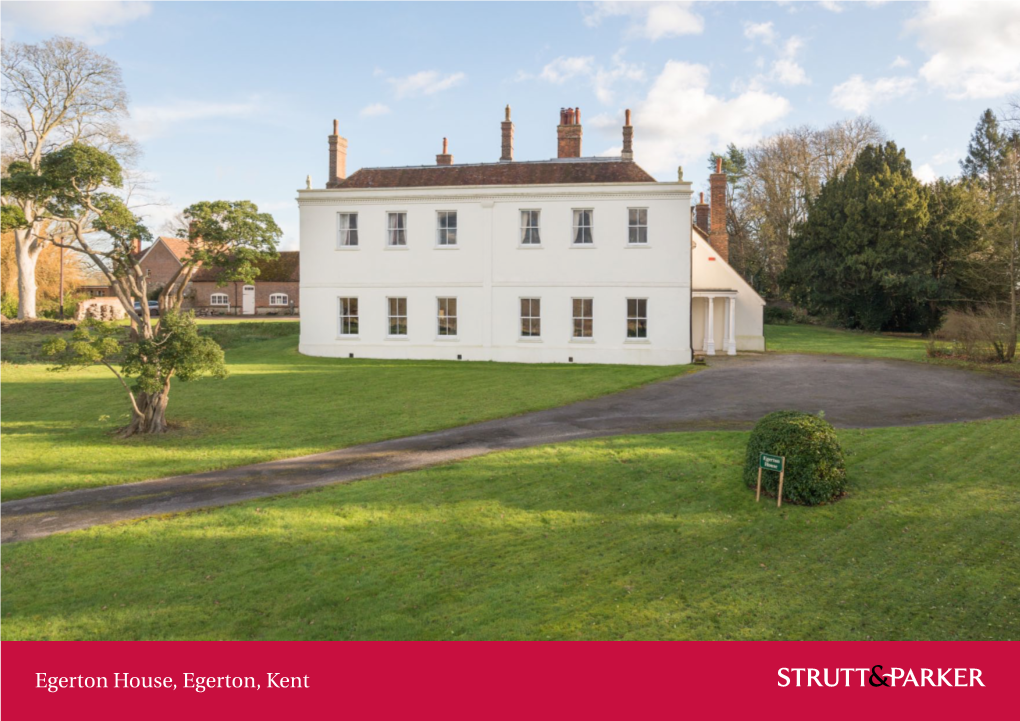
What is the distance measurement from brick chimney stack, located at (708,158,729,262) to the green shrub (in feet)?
80.1

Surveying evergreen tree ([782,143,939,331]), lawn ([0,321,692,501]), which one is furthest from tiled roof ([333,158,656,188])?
evergreen tree ([782,143,939,331])

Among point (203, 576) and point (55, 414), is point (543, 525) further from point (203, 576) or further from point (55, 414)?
point (55, 414)

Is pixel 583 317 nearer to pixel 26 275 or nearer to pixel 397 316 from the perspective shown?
pixel 397 316

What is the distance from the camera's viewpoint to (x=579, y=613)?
697 cm

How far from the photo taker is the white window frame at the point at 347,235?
99.7ft

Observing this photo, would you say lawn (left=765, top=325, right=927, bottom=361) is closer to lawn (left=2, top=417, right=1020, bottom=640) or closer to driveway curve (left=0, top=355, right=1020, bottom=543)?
driveway curve (left=0, top=355, right=1020, bottom=543)

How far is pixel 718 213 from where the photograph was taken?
Answer: 3434cm

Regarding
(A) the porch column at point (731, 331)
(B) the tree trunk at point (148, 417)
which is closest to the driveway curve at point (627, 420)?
(B) the tree trunk at point (148, 417)

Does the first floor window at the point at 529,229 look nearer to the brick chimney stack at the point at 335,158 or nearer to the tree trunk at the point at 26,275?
the brick chimney stack at the point at 335,158

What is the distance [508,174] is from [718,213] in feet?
36.6

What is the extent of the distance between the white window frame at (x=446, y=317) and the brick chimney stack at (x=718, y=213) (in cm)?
1364

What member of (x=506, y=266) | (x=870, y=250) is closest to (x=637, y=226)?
(x=506, y=266)

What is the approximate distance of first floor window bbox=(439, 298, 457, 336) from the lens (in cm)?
2970

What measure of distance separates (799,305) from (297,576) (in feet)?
163
